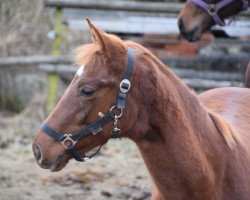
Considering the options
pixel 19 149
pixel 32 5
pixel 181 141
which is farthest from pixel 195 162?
pixel 32 5

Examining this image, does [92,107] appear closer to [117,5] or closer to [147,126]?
[147,126]

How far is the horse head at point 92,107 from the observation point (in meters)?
3.54

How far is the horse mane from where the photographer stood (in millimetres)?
3898

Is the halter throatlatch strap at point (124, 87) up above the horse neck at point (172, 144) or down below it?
above

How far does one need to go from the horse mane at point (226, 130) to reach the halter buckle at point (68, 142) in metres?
0.86

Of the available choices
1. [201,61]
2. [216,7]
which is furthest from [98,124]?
[201,61]

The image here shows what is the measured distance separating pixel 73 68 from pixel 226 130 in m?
5.09

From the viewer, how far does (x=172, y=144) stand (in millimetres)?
3705

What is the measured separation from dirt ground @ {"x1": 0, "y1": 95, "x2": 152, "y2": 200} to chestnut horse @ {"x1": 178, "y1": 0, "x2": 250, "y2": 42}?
1406 millimetres

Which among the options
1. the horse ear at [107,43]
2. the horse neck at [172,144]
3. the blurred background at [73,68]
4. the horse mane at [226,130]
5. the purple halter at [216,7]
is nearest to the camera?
the horse ear at [107,43]

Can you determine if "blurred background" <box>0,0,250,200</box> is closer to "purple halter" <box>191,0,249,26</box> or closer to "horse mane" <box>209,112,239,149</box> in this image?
"purple halter" <box>191,0,249,26</box>

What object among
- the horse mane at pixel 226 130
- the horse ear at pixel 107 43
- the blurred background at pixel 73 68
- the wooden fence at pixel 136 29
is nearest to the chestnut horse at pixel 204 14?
the blurred background at pixel 73 68

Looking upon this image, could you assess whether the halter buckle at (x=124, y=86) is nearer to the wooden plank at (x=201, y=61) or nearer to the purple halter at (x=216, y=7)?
the purple halter at (x=216, y=7)

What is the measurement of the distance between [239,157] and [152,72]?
2.40 ft
